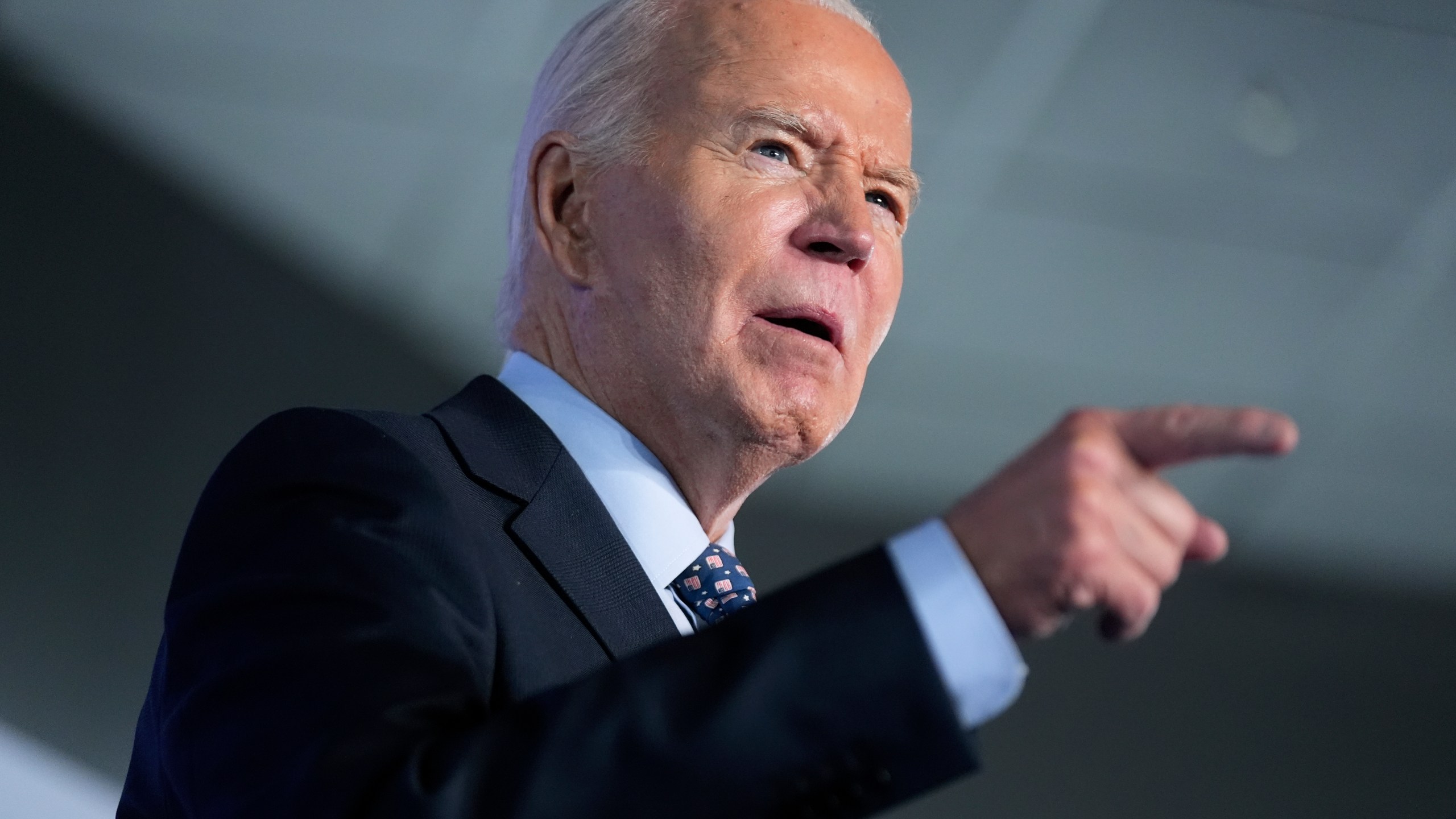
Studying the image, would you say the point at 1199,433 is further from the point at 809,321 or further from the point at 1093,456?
the point at 809,321

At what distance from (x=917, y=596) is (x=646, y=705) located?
18 cm

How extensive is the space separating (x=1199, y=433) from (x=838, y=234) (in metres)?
0.83

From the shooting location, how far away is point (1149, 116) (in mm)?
5543

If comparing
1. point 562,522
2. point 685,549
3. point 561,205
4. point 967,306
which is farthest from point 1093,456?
point 967,306

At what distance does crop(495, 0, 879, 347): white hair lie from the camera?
1.72m

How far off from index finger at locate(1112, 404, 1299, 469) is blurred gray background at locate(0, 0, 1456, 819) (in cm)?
377

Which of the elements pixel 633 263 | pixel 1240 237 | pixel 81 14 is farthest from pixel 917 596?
pixel 1240 237

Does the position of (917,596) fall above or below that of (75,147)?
above

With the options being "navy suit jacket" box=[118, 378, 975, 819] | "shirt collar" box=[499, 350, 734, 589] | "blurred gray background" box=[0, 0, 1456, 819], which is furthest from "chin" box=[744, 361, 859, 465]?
"blurred gray background" box=[0, 0, 1456, 819]

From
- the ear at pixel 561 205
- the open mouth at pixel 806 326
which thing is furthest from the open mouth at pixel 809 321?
the ear at pixel 561 205

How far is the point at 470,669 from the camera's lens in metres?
1.06

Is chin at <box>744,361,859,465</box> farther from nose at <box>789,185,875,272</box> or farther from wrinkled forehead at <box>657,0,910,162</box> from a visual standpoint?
wrinkled forehead at <box>657,0,910,162</box>

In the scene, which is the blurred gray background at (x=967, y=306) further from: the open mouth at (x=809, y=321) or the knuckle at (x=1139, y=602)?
the knuckle at (x=1139, y=602)

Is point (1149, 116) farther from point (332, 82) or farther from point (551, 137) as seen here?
point (551, 137)
